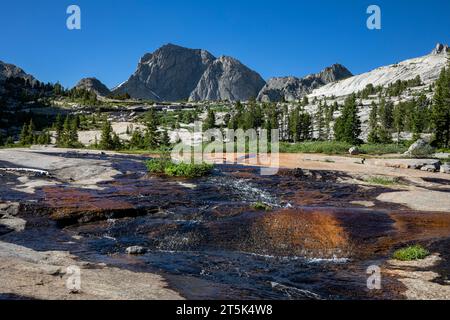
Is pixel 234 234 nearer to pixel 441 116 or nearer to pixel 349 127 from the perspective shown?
pixel 441 116

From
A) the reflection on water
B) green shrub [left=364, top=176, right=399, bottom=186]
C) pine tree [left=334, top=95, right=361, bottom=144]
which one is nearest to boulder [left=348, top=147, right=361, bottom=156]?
pine tree [left=334, top=95, right=361, bottom=144]

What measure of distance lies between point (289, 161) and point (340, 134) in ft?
138

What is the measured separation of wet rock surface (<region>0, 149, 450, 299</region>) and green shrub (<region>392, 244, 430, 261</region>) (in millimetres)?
456

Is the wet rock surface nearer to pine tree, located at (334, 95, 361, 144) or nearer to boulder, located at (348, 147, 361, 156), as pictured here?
boulder, located at (348, 147, 361, 156)

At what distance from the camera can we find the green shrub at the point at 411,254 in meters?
15.4

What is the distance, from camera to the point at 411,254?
15.5 meters

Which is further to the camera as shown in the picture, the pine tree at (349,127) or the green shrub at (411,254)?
the pine tree at (349,127)

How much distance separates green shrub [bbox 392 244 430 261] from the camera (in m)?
15.4

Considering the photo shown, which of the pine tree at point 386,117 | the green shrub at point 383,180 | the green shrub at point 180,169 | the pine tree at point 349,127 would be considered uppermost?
the pine tree at point 386,117

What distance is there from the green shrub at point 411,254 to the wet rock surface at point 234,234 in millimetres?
456

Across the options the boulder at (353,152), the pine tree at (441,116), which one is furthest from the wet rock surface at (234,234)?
the pine tree at (441,116)

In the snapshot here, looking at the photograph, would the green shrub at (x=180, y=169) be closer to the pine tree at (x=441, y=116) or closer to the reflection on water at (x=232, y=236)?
the reflection on water at (x=232, y=236)

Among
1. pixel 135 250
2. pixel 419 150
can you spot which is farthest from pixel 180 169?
pixel 419 150
